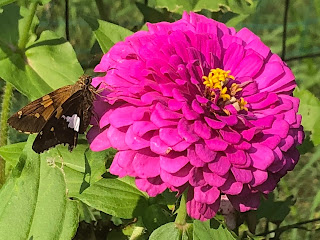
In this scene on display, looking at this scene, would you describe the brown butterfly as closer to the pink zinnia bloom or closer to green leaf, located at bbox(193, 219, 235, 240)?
the pink zinnia bloom

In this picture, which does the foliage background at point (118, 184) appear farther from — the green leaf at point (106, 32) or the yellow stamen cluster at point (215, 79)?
the yellow stamen cluster at point (215, 79)

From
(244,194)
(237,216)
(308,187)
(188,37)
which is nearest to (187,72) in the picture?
(188,37)

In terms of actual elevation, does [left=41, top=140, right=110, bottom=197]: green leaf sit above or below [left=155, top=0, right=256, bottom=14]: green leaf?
below

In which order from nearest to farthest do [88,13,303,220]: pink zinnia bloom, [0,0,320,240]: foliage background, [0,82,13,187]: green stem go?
[88,13,303,220]: pink zinnia bloom, [0,0,320,240]: foliage background, [0,82,13,187]: green stem

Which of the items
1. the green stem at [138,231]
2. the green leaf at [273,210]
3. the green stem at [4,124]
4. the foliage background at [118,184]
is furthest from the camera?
the green leaf at [273,210]

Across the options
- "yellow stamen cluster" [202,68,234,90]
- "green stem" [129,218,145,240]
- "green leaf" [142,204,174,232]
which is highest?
"yellow stamen cluster" [202,68,234,90]

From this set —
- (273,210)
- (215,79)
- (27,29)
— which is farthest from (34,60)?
(273,210)

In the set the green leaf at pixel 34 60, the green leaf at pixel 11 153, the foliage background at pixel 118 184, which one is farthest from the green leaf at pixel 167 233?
the green leaf at pixel 34 60

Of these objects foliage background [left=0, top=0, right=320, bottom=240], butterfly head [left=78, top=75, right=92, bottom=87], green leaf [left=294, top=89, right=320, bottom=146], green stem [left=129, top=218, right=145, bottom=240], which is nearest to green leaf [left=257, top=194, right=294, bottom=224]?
foliage background [left=0, top=0, right=320, bottom=240]
